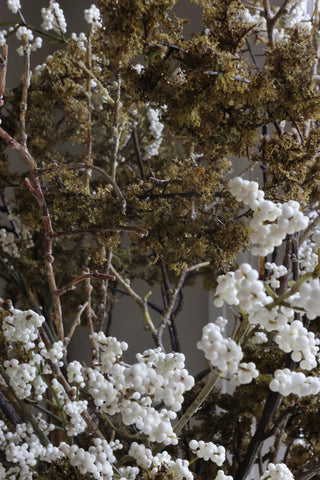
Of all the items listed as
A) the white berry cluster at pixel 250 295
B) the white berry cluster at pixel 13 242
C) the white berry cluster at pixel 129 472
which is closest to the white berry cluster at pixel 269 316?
the white berry cluster at pixel 250 295

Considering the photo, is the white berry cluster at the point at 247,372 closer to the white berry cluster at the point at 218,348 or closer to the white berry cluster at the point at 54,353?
the white berry cluster at the point at 218,348

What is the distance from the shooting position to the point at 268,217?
0.30 metres

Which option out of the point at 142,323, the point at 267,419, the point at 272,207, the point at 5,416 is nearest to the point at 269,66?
the point at 272,207

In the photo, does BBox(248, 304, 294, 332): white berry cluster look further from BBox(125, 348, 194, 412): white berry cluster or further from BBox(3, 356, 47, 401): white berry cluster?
BBox(3, 356, 47, 401): white berry cluster

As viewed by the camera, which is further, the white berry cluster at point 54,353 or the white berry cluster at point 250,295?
the white berry cluster at point 54,353

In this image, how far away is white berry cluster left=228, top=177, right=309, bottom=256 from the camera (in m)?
0.29

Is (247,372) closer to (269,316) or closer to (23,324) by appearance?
(269,316)

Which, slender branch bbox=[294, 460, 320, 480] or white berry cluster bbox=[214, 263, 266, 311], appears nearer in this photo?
white berry cluster bbox=[214, 263, 266, 311]

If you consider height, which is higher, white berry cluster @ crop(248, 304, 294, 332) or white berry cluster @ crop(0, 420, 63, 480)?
white berry cluster @ crop(248, 304, 294, 332)

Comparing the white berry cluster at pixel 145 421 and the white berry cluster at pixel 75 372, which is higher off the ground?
the white berry cluster at pixel 75 372

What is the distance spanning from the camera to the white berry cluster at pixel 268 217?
29 cm

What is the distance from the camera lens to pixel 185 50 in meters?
0.42

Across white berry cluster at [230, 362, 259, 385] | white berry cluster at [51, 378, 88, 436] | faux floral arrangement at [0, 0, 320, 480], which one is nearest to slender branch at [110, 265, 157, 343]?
faux floral arrangement at [0, 0, 320, 480]

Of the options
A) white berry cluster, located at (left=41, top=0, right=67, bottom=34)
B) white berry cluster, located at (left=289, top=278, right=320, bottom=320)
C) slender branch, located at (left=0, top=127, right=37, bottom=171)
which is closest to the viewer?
white berry cluster, located at (left=289, top=278, right=320, bottom=320)
